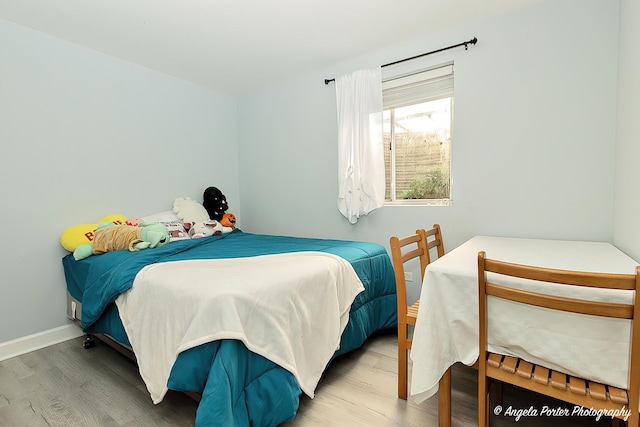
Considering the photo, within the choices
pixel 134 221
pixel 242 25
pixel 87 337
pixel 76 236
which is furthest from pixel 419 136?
pixel 87 337

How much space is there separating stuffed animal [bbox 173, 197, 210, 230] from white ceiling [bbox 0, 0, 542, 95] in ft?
4.27

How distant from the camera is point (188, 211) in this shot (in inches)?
118

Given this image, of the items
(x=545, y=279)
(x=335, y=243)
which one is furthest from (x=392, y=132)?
(x=545, y=279)

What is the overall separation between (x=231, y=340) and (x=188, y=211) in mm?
2098

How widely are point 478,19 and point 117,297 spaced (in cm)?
297

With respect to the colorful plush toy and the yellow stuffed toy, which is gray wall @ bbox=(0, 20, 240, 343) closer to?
the yellow stuffed toy

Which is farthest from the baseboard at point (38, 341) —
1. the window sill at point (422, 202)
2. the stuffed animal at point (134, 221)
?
the window sill at point (422, 202)

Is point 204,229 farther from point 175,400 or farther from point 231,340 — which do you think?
point 231,340

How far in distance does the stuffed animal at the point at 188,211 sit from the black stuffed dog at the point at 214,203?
0.11 metres

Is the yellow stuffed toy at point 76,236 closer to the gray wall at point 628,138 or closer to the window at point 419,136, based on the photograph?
the window at point 419,136

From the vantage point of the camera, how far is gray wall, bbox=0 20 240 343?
7.18ft

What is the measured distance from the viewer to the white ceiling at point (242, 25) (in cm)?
201

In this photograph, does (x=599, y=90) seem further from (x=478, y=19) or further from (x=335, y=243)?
(x=335, y=243)

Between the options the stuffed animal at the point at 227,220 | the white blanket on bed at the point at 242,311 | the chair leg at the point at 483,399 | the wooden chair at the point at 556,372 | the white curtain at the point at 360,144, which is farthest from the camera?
the stuffed animal at the point at 227,220
